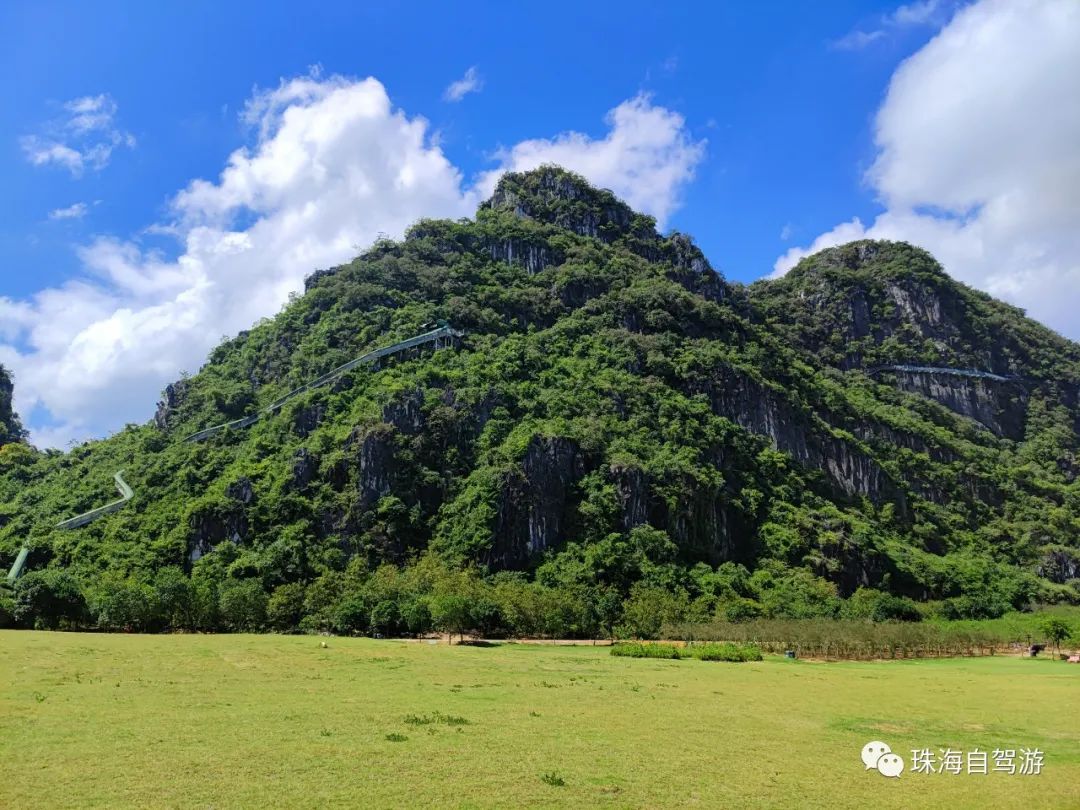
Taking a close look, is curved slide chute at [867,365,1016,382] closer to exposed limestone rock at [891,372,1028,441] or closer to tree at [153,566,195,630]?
exposed limestone rock at [891,372,1028,441]

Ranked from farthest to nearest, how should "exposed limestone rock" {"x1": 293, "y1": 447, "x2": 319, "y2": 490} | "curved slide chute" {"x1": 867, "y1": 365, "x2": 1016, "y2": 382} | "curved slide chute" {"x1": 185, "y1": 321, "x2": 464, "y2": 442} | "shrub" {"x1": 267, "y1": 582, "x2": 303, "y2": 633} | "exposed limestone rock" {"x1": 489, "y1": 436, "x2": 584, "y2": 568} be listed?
"curved slide chute" {"x1": 867, "y1": 365, "x2": 1016, "y2": 382} < "curved slide chute" {"x1": 185, "y1": 321, "x2": 464, "y2": 442} < "exposed limestone rock" {"x1": 293, "y1": 447, "x2": 319, "y2": 490} < "exposed limestone rock" {"x1": 489, "y1": 436, "x2": 584, "y2": 568} < "shrub" {"x1": 267, "y1": 582, "x2": 303, "y2": 633}

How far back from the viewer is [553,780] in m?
17.2

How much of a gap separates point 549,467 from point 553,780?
90.0 meters

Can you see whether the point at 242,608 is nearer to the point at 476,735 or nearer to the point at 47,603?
the point at 47,603

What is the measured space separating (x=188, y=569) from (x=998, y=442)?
602 ft

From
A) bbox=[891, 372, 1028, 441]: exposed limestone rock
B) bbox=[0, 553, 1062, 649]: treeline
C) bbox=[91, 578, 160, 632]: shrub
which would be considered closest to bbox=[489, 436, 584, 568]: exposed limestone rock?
bbox=[0, 553, 1062, 649]: treeline

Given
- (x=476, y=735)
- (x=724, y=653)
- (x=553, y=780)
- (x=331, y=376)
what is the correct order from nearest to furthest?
(x=553, y=780) → (x=476, y=735) → (x=724, y=653) → (x=331, y=376)

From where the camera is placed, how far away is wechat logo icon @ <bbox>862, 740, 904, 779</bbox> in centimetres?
1966

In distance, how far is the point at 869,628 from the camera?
2837 inches

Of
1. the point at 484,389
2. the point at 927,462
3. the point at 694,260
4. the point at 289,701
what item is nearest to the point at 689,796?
the point at 289,701

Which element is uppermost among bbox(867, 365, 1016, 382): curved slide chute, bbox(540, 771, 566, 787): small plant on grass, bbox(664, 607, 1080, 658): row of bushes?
bbox(867, 365, 1016, 382): curved slide chute

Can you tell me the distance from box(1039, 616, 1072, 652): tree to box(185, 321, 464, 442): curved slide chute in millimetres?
97315

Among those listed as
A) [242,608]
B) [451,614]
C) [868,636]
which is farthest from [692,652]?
[242,608]

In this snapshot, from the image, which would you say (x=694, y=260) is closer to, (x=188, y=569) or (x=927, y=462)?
(x=927, y=462)
